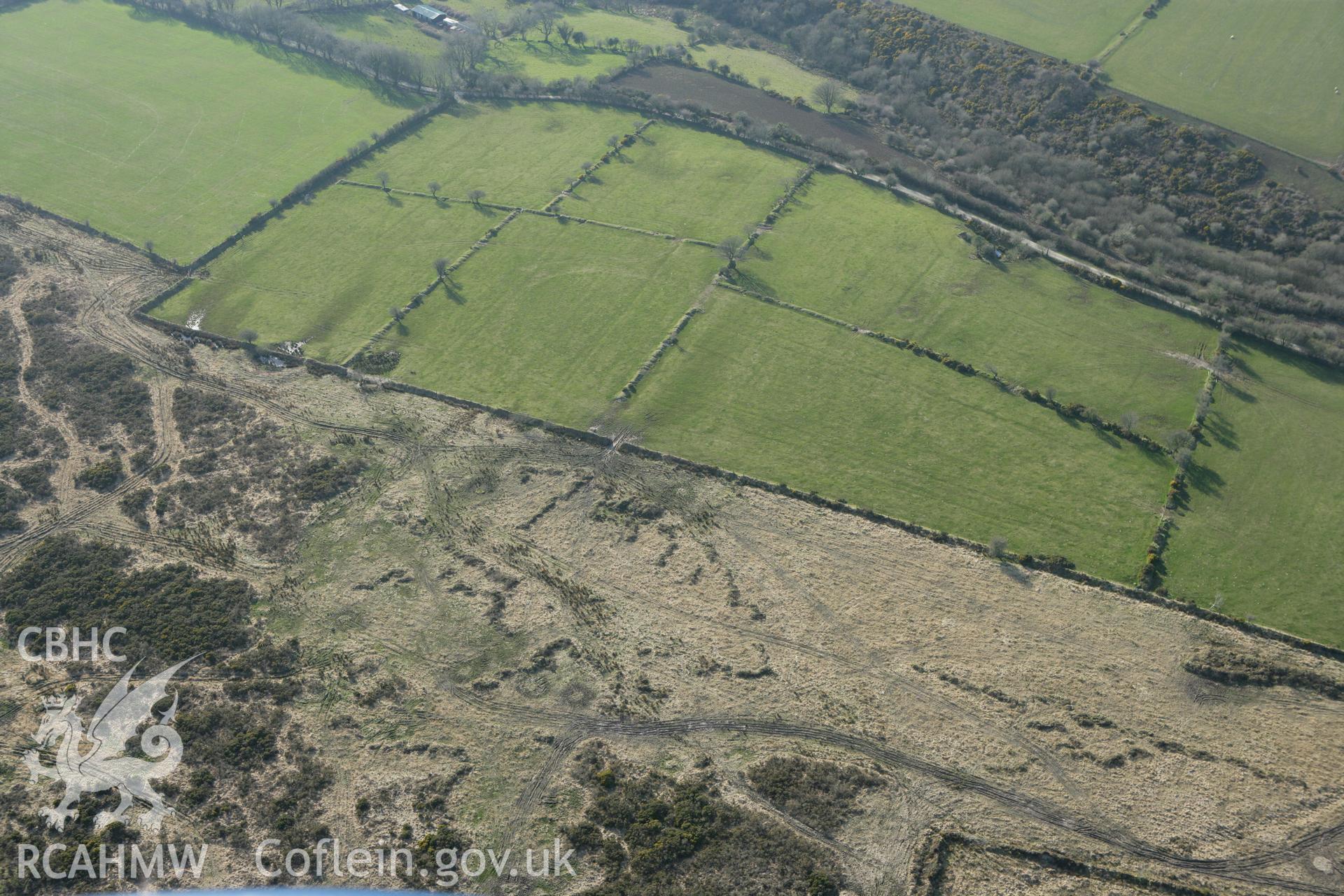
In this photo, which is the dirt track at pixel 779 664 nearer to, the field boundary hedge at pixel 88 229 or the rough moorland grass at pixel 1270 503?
the rough moorland grass at pixel 1270 503

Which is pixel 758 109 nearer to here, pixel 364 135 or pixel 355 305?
pixel 364 135

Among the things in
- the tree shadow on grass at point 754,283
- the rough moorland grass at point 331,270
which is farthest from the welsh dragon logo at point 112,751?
the tree shadow on grass at point 754,283

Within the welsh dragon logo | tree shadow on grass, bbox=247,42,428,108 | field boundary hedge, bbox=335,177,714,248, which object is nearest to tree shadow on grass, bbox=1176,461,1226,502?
field boundary hedge, bbox=335,177,714,248

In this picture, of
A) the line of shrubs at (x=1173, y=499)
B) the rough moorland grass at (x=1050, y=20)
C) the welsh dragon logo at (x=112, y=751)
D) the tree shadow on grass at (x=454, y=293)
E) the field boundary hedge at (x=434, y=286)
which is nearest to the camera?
the welsh dragon logo at (x=112, y=751)

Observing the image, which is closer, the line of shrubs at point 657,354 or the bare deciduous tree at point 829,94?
the line of shrubs at point 657,354

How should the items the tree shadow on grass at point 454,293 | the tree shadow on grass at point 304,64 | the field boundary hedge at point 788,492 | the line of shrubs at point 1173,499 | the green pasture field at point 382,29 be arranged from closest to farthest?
the field boundary hedge at point 788,492, the line of shrubs at point 1173,499, the tree shadow on grass at point 454,293, the tree shadow on grass at point 304,64, the green pasture field at point 382,29

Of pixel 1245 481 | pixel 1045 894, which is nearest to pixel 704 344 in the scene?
pixel 1245 481

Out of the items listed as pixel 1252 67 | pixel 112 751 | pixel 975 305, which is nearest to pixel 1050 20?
pixel 1252 67
